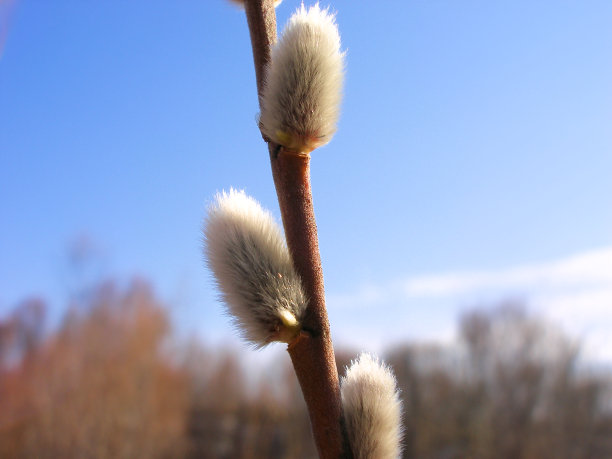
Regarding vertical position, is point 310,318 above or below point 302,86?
below

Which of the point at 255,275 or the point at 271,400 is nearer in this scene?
the point at 255,275

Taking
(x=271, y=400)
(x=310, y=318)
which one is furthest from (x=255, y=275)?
(x=271, y=400)

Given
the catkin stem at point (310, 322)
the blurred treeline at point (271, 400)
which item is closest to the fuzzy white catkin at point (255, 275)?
the catkin stem at point (310, 322)

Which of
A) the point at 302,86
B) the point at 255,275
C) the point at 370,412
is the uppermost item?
the point at 302,86

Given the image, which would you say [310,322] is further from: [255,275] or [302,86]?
[302,86]

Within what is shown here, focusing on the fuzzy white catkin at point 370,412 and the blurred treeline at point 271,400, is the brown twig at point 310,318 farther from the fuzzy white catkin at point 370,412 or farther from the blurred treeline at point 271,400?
the blurred treeline at point 271,400
